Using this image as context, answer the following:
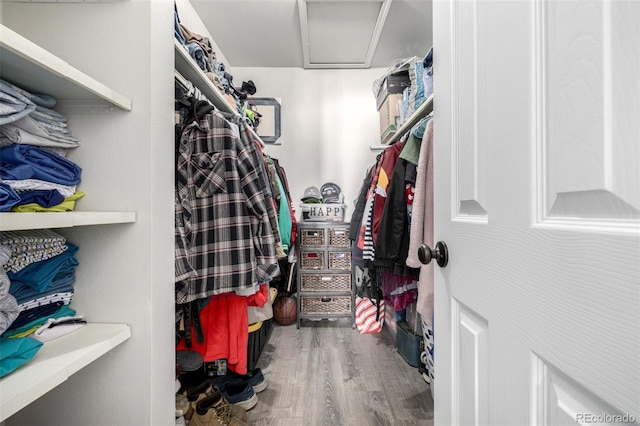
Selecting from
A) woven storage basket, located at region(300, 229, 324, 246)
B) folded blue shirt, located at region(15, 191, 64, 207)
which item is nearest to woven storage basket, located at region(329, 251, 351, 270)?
woven storage basket, located at region(300, 229, 324, 246)

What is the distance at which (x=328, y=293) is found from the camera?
2404 millimetres

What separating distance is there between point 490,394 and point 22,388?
0.84 metres

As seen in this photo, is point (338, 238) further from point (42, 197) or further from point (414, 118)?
point (42, 197)

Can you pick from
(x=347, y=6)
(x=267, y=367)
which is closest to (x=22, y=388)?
(x=267, y=367)

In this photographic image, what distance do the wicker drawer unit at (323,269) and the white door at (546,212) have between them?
1765 mm

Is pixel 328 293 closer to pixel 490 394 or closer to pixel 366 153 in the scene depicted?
pixel 366 153

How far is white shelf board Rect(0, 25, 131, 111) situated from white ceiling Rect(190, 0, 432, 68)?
161 cm

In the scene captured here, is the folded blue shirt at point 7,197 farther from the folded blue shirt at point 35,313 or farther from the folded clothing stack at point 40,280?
the folded blue shirt at point 35,313

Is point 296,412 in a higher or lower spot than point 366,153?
lower

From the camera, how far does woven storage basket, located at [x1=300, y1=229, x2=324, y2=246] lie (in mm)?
2422

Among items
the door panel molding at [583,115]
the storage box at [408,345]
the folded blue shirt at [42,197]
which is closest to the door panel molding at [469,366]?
the door panel molding at [583,115]

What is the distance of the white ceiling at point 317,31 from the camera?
1.91 metres
